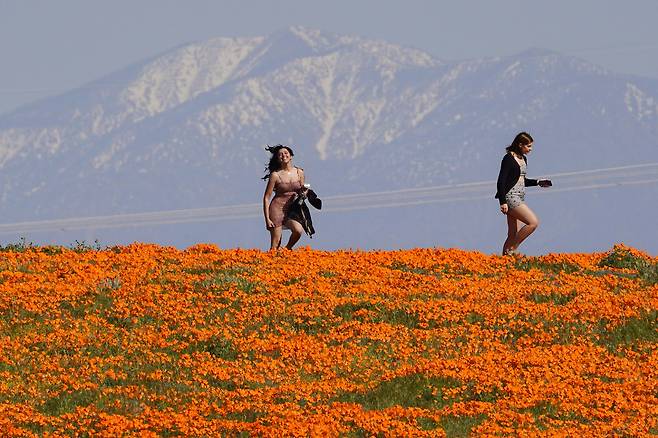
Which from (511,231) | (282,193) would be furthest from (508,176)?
(282,193)

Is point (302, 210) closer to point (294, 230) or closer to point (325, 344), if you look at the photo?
point (294, 230)

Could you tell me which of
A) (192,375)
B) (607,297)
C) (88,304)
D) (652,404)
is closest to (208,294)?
(88,304)

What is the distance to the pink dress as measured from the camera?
2908 centimetres

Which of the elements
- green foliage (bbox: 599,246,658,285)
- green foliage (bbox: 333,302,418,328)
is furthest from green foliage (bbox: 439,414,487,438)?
A: green foliage (bbox: 599,246,658,285)

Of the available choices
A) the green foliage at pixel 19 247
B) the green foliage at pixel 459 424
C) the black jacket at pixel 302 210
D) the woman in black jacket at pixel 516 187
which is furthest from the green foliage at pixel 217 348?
the woman in black jacket at pixel 516 187

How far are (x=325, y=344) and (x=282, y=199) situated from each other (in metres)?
9.49

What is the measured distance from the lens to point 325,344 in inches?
784

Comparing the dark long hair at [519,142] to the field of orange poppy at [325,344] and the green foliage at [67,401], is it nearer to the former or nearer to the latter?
the field of orange poppy at [325,344]

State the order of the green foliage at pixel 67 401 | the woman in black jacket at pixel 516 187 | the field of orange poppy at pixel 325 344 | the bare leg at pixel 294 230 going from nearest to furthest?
the field of orange poppy at pixel 325 344
the green foliage at pixel 67 401
the woman in black jacket at pixel 516 187
the bare leg at pixel 294 230

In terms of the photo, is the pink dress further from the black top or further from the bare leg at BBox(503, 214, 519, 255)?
the bare leg at BBox(503, 214, 519, 255)

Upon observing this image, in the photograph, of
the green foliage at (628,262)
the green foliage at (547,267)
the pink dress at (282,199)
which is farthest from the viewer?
the pink dress at (282,199)

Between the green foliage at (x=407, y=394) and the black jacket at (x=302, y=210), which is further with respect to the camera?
the black jacket at (x=302, y=210)

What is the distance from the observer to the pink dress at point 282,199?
29.1 m

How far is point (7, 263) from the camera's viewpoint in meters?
25.1
